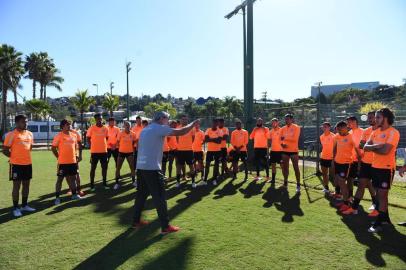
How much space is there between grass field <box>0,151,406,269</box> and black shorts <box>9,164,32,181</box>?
2.56ft

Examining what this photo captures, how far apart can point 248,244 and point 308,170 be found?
7.85 metres

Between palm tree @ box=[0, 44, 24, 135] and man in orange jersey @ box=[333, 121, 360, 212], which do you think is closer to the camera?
man in orange jersey @ box=[333, 121, 360, 212]

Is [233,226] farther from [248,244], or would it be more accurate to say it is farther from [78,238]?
[78,238]

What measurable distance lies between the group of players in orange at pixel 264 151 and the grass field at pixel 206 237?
1.70 ft

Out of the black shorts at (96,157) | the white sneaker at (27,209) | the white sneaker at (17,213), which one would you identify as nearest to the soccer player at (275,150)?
the black shorts at (96,157)

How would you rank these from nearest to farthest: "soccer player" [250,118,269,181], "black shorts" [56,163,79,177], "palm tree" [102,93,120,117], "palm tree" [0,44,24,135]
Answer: "black shorts" [56,163,79,177] < "soccer player" [250,118,269,181] < "palm tree" [0,44,24,135] < "palm tree" [102,93,120,117]

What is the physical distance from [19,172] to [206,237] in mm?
4263

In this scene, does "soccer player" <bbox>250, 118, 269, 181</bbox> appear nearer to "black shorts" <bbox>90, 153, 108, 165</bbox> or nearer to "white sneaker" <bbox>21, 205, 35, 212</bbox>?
"black shorts" <bbox>90, 153, 108, 165</bbox>

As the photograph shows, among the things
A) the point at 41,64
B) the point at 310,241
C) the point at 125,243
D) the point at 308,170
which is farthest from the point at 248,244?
the point at 41,64

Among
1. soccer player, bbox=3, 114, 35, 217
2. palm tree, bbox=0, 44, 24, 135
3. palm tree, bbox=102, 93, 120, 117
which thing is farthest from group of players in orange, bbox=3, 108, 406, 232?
palm tree, bbox=102, 93, 120, 117

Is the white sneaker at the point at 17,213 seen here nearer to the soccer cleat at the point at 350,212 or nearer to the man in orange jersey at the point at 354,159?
the soccer cleat at the point at 350,212

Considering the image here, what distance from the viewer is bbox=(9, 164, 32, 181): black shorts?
23.4ft

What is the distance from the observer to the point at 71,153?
8.28 meters

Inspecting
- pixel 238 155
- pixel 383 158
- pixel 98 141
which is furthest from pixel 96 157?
pixel 383 158
